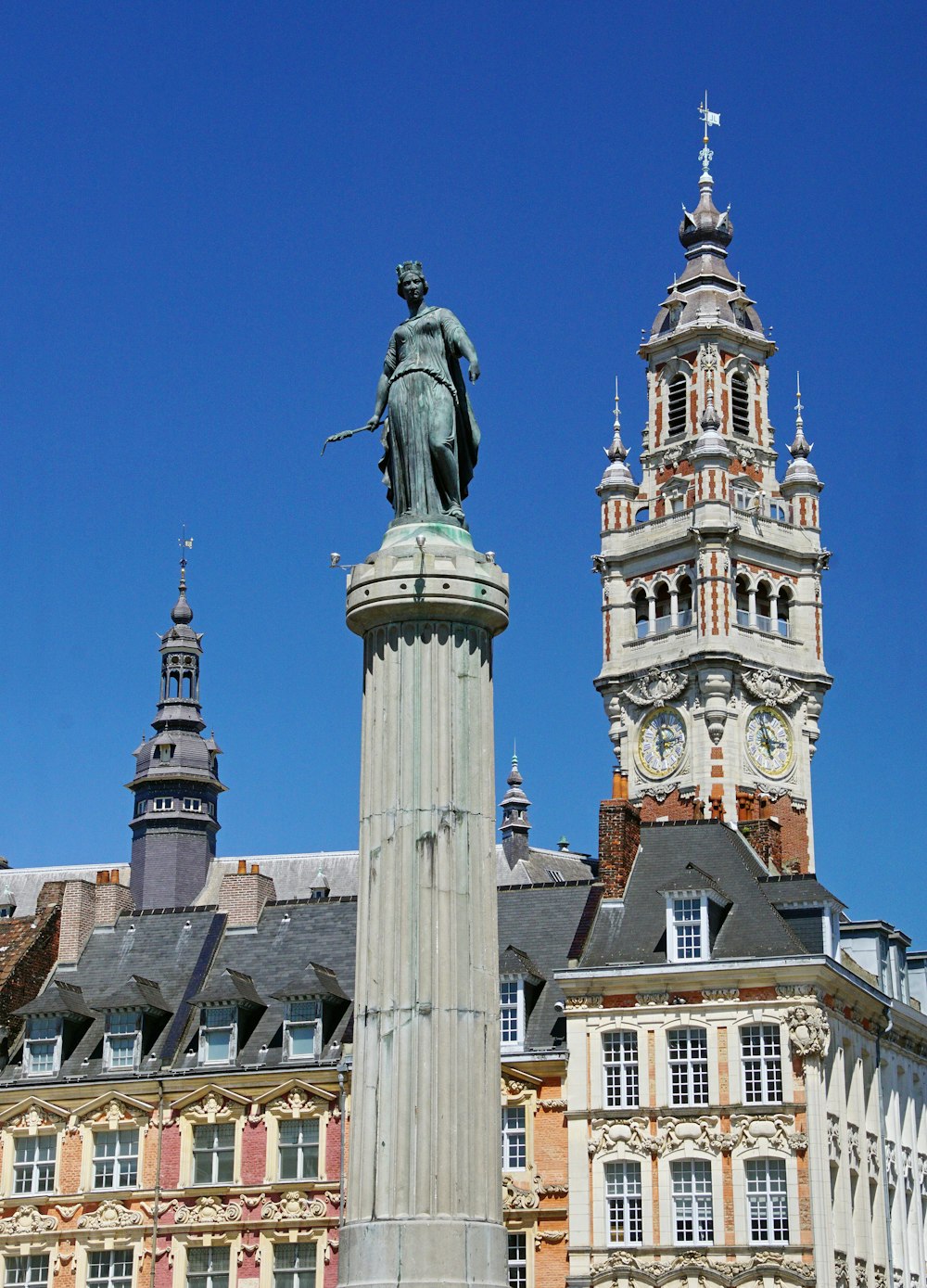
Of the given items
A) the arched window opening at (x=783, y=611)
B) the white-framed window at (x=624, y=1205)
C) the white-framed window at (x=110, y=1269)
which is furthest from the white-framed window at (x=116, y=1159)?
the arched window opening at (x=783, y=611)

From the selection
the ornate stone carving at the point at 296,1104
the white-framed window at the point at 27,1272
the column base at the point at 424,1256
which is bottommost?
the column base at the point at 424,1256

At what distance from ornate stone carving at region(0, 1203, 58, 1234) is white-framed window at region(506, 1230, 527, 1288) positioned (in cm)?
992

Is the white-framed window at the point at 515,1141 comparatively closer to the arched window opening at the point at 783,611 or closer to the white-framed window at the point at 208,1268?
the white-framed window at the point at 208,1268

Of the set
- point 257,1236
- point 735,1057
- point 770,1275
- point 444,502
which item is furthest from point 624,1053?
point 444,502

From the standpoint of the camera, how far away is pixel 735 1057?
146ft

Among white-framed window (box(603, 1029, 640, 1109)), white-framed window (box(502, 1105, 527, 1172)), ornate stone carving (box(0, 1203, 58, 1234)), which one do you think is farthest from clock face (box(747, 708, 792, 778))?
ornate stone carving (box(0, 1203, 58, 1234))

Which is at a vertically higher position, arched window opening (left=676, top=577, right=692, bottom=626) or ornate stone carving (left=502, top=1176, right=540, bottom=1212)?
arched window opening (left=676, top=577, right=692, bottom=626)

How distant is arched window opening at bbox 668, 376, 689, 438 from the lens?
87625 mm

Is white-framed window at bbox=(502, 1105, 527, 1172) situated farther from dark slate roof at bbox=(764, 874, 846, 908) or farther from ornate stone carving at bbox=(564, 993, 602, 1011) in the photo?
dark slate roof at bbox=(764, 874, 846, 908)

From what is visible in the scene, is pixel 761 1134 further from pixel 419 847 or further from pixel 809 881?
pixel 419 847

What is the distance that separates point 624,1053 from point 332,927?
897cm

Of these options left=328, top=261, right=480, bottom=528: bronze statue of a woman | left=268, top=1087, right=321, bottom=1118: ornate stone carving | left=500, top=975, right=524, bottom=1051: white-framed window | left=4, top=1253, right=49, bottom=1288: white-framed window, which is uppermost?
left=328, top=261, right=480, bottom=528: bronze statue of a woman

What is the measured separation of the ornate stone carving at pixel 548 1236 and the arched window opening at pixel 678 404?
4731 centimetres

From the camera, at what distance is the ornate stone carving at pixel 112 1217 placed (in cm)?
4675
